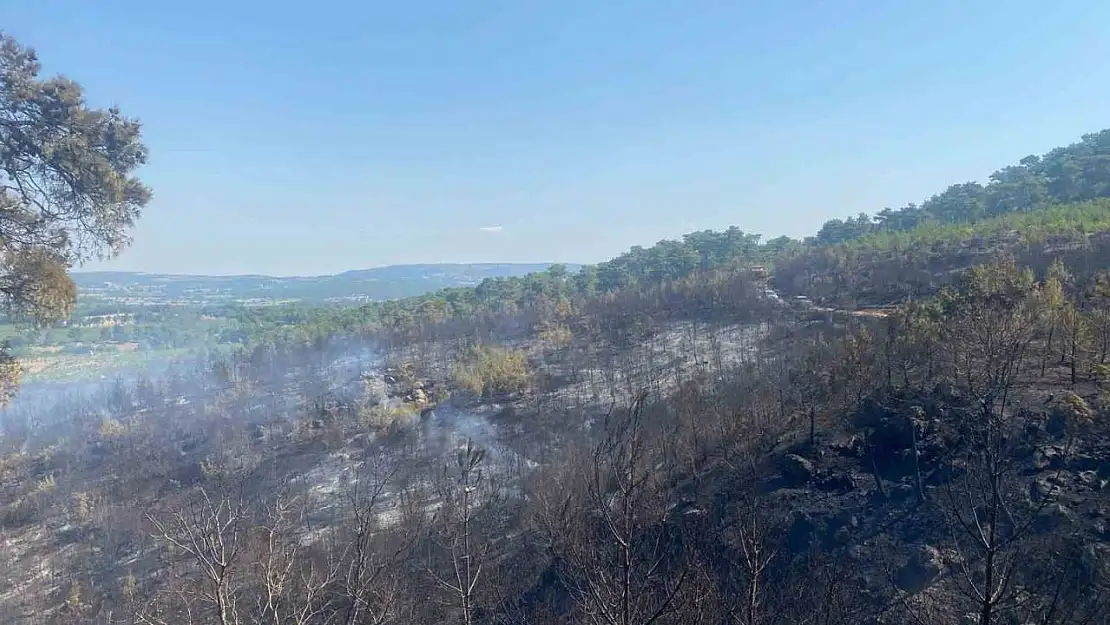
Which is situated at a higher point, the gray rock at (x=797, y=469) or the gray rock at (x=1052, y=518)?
the gray rock at (x=1052, y=518)

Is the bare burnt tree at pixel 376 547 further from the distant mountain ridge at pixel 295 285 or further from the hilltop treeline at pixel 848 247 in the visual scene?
the distant mountain ridge at pixel 295 285

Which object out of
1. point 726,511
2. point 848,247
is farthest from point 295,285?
point 726,511

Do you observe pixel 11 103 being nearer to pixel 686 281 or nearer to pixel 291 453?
pixel 291 453

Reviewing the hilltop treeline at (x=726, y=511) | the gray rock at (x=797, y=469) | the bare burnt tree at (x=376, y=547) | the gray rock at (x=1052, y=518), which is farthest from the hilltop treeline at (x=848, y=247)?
the bare burnt tree at (x=376, y=547)

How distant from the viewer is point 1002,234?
98.6 ft

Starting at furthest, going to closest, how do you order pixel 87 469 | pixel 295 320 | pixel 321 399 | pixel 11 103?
pixel 295 320 → pixel 321 399 → pixel 87 469 → pixel 11 103

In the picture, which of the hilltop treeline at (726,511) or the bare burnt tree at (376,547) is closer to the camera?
the hilltop treeline at (726,511)

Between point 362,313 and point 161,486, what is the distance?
30.3 meters

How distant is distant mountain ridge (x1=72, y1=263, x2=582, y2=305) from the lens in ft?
390

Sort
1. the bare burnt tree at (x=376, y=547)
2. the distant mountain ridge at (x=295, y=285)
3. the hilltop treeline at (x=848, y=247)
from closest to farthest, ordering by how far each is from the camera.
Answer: the bare burnt tree at (x=376, y=547) → the hilltop treeline at (x=848, y=247) → the distant mountain ridge at (x=295, y=285)

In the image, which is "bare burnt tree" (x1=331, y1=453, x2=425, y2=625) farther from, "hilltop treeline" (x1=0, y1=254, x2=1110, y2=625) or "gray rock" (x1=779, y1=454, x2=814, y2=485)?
"gray rock" (x1=779, y1=454, x2=814, y2=485)

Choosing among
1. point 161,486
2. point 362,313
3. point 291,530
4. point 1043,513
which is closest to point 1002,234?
point 1043,513

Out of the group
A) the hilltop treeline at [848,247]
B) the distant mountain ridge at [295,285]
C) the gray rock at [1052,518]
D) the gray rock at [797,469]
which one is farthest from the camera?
the distant mountain ridge at [295,285]

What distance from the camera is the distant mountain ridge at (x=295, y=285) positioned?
390 ft
